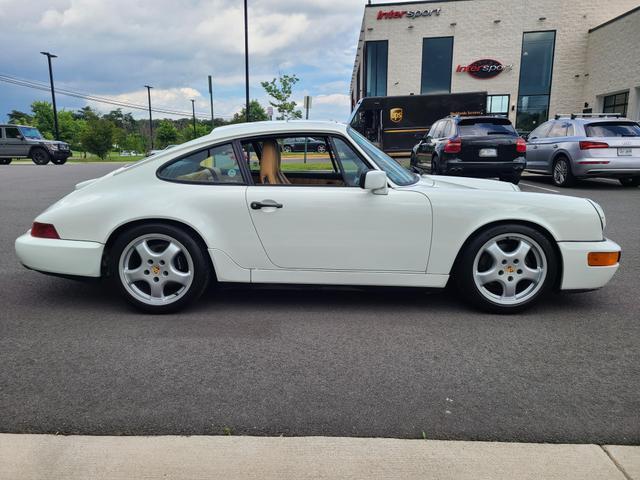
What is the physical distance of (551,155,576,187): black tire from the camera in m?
11.0

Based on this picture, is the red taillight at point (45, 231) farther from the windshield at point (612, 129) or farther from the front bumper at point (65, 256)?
the windshield at point (612, 129)

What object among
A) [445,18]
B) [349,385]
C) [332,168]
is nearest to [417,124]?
[445,18]

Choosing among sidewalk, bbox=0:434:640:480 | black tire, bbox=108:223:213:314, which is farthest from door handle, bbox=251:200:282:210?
sidewalk, bbox=0:434:640:480

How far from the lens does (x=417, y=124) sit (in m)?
22.7

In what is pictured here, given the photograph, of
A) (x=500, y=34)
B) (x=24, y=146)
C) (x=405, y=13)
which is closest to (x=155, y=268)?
(x=24, y=146)

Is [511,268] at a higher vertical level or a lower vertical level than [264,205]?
lower

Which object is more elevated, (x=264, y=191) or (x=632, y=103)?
(x=632, y=103)

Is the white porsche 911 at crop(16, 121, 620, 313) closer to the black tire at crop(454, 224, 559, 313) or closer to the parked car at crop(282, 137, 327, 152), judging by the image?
the black tire at crop(454, 224, 559, 313)

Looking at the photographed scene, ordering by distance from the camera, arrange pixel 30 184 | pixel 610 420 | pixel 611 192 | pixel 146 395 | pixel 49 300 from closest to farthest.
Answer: pixel 610 420
pixel 146 395
pixel 49 300
pixel 611 192
pixel 30 184

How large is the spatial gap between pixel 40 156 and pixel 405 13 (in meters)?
21.9

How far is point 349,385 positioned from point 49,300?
273 cm

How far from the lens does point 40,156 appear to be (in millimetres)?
24891

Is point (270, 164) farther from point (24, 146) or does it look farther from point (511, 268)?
point (24, 146)

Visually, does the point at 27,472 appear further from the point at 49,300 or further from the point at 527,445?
the point at 49,300
